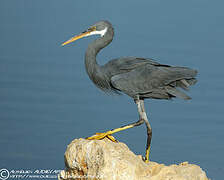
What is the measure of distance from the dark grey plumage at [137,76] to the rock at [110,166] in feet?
1.95

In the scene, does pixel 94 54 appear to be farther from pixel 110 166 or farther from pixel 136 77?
pixel 110 166

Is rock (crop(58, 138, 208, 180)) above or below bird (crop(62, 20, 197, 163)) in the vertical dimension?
below

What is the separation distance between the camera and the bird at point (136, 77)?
186 inches

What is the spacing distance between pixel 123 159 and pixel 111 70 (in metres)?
0.99

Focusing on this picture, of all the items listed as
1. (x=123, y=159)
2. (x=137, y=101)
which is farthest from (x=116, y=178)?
(x=137, y=101)

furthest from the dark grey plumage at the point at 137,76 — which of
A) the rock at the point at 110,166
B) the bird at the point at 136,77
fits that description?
the rock at the point at 110,166

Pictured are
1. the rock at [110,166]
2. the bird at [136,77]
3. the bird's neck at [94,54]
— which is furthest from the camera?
the bird's neck at [94,54]

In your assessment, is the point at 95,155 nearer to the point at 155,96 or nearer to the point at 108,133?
the point at 108,133

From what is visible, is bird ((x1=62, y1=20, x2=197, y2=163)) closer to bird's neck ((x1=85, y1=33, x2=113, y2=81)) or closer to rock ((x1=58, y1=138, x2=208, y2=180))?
bird's neck ((x1=85, y1=33, x2=113, y2=81))

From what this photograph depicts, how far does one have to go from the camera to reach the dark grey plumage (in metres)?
4.72

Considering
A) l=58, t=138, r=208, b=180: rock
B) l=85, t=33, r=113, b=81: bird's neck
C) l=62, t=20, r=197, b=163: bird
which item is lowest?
l=58, t=138, r=208, b=180: rock

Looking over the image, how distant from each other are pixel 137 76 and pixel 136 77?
0.02m

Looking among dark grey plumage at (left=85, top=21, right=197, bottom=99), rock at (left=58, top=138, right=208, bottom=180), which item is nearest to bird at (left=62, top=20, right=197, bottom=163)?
dark grey plumage at (left=85, top=21, right=197, bottom=99)

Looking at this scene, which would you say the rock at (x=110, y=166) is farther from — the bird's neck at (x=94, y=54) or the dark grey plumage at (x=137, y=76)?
the bird's neck at (x=94, y=54)
